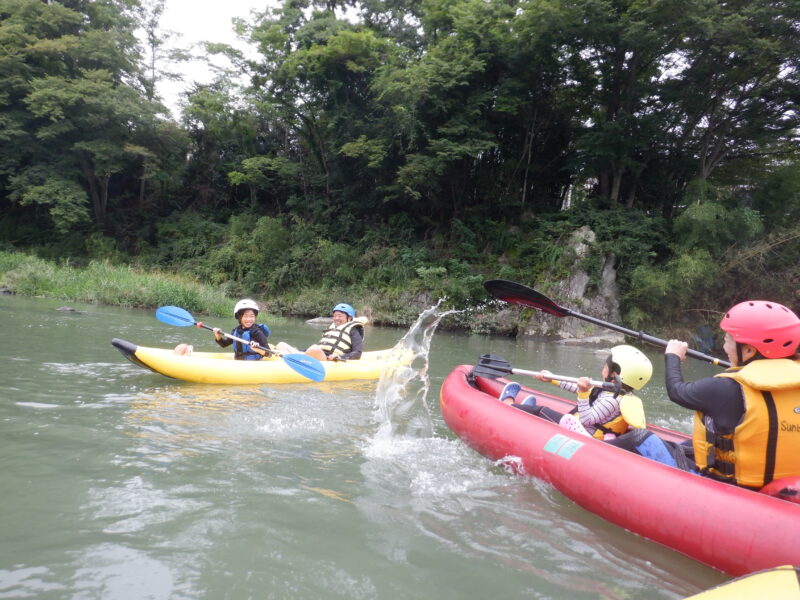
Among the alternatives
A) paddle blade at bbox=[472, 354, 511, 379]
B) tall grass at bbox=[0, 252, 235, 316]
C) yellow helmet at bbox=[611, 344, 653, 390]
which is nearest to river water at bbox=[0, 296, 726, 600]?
paddle blade at bbox=[472, 354, 511, 379]

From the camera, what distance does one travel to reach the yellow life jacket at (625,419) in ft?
10.2

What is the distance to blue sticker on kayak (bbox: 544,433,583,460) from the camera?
2992 mm

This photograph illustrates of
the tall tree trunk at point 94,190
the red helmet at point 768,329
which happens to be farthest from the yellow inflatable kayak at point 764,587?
the tall tree trunk at point 94,190

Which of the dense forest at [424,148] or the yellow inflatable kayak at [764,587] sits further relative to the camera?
the dense forest at [424,148]

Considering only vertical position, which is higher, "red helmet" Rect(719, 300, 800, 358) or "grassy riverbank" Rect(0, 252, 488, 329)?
"red helmet" Rect(719, 300, 800, 358)

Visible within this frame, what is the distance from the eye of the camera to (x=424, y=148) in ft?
50.7

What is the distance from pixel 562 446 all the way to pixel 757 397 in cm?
108

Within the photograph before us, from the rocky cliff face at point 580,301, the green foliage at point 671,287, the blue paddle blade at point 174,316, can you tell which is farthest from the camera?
the rocky cliff face at point 580,301

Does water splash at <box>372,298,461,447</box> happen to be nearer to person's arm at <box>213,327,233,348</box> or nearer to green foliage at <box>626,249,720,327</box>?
person's arm at <box>213,327,233,348</box>

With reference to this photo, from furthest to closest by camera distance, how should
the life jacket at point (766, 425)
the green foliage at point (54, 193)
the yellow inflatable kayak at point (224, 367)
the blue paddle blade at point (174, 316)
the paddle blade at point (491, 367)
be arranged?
the green foliage at point (54, 193) < the blue paddle blade at point (174, 316) < the yellow inflatable kayak at point (224, 367) < the paddle blade at point (491, 367) < the life jacket at point (766, 425)

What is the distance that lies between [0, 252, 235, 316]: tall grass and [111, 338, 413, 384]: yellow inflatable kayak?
22.5ft

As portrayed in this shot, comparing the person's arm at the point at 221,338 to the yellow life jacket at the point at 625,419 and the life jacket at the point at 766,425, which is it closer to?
the yellow life jacket at the point at 625,419

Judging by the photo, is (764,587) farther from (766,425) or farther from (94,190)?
(94,190)

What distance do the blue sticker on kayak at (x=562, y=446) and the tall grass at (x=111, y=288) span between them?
1013 cm
